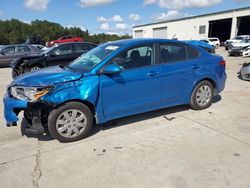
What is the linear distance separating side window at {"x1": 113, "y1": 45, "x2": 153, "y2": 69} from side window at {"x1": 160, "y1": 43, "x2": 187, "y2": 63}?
0.95ft

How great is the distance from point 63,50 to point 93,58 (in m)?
6.60

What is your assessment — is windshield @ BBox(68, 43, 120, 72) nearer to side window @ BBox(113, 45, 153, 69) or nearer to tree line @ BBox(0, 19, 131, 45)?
side window @ BBox(113, 45, 153, 69)

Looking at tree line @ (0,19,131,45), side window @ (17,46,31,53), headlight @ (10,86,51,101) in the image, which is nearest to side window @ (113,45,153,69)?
headlight @ (10,86,51,101)

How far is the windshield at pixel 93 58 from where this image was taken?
4.08m

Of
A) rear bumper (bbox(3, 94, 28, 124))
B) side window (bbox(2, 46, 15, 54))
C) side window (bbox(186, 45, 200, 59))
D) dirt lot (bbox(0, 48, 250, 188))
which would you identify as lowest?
dirt lot (bbox(0, 48, 250, 188))

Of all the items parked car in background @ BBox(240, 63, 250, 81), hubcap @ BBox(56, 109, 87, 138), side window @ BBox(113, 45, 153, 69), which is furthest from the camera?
parked car in background @ BBox(240, 63, 250, 81)

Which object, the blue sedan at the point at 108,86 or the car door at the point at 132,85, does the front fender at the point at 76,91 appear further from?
the car door at the point at 132,85

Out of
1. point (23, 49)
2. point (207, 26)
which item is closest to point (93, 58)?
point (23, 49)

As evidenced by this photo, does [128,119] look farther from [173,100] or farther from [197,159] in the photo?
[197,159]

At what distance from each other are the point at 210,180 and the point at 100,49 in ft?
10.1

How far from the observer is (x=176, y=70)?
451 cm

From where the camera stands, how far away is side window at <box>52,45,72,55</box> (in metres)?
10.2

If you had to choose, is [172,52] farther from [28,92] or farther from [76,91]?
[28,92]

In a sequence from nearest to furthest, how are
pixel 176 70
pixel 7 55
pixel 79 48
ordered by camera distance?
1. pixel 176 70
2. pixel 79 48
3. pixel 7 55
